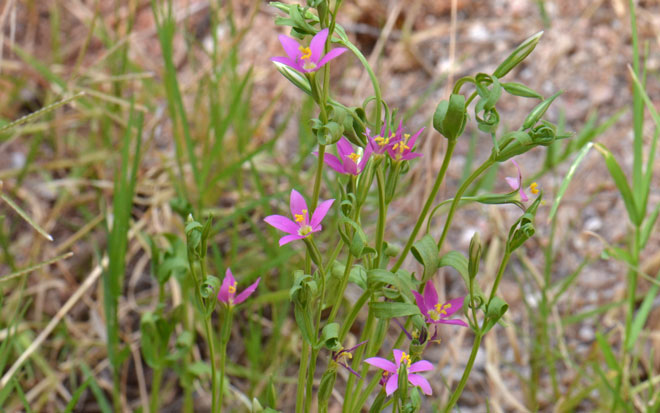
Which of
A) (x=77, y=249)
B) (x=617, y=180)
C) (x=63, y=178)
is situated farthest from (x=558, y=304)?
(x=63, y=178)

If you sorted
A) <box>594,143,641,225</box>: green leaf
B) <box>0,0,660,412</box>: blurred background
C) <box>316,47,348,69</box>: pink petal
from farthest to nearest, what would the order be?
<box>0,0,660,412</box>: blurred background < <box>594,143,641,225</box>: green leaf < <box>316,47,348,69</box>: pink petal

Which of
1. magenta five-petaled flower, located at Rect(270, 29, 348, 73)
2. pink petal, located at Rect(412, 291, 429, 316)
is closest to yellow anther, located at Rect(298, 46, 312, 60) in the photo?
magenta five-petaled flower, located at Rect(270, 29, 348, 73)

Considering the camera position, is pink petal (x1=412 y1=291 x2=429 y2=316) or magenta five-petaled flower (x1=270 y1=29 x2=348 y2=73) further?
pink petal (x1=412 y1=291 x2=429 y2=316)

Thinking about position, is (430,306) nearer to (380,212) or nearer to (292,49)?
(380,212)

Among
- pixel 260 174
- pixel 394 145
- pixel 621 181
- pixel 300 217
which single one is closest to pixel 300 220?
pixel 300 217

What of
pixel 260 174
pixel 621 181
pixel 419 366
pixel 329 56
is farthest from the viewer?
pixel 260 174

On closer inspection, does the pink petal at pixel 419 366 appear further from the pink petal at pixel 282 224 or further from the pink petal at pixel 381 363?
the pink petal at pixel 282 224

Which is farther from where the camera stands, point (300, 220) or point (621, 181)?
point (621, 181)

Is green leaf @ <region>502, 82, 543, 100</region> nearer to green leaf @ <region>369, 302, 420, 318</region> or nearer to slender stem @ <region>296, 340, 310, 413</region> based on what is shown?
green leaf @ <region>369, 302, 420, 318</region>
